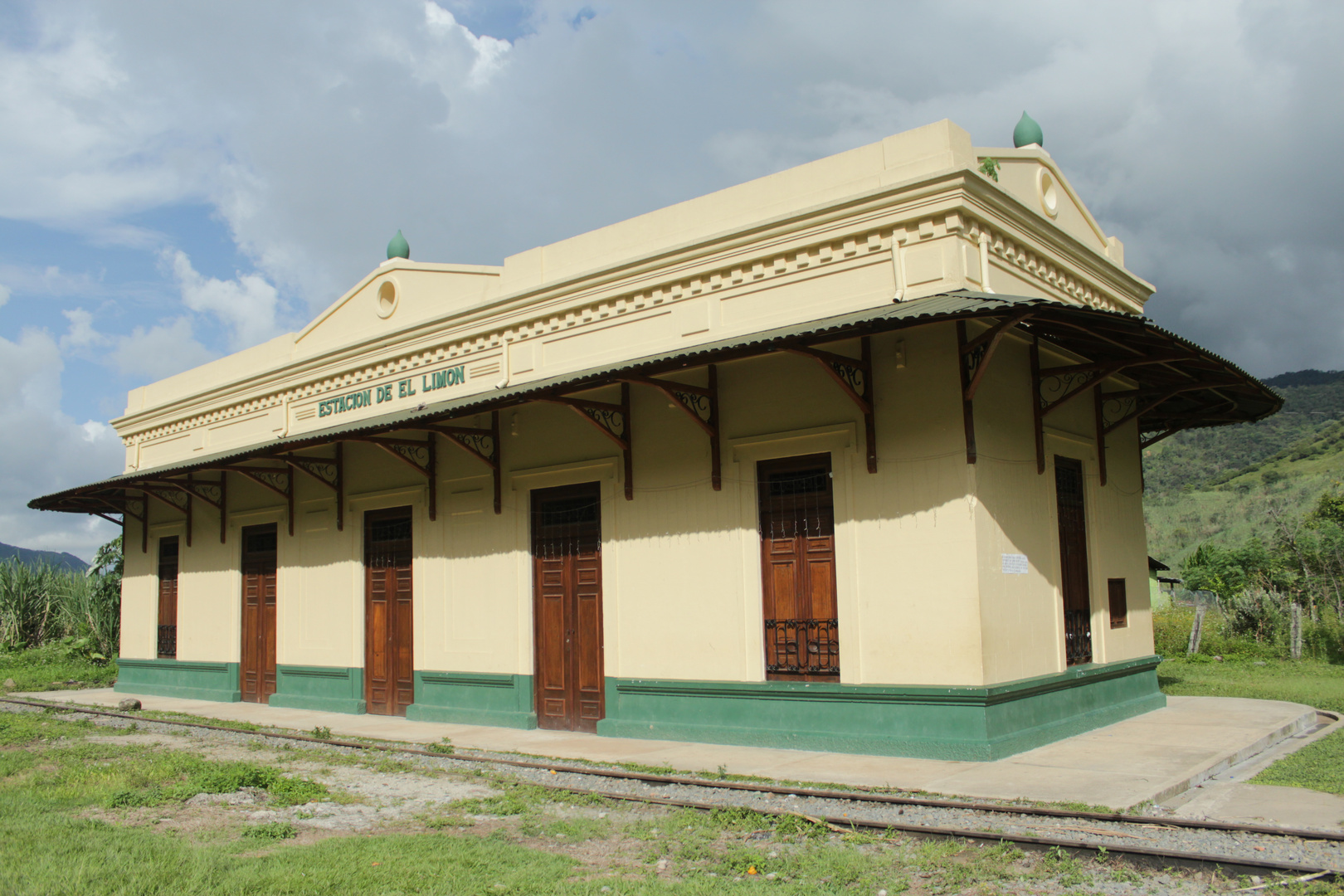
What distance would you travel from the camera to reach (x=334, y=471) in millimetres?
15812

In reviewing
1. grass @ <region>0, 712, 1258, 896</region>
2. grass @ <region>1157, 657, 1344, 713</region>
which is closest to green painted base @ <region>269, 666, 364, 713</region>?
grass @ <region>0, 712, 1258, 896</region>

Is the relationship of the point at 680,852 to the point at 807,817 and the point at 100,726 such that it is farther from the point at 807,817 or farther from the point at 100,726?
the point at 100,726

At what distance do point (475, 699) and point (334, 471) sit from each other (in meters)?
4.76

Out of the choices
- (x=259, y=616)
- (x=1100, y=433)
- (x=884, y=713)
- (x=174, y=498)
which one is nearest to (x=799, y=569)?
(x=884, y=713)

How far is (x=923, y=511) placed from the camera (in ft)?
31.3

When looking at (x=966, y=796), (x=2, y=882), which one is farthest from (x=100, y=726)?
(x=966, y=796)

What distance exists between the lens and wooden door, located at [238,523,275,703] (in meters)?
16.9

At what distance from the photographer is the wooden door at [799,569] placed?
33.3 feet

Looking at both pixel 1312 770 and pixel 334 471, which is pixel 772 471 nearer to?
pixel 1312 770

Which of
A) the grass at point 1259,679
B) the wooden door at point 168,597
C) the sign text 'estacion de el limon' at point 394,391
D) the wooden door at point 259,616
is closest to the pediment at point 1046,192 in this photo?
the grass at point 1259,679

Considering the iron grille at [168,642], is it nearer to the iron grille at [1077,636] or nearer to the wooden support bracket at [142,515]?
the wooden support bracket at [142,515]

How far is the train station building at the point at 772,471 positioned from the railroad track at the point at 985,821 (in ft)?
6.38

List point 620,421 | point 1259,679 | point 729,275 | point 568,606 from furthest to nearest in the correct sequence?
1. point 1259,679
2. point 568,606
3. point 620,421
4. point 729,275

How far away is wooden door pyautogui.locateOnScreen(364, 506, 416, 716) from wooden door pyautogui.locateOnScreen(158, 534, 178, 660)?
6.48m
